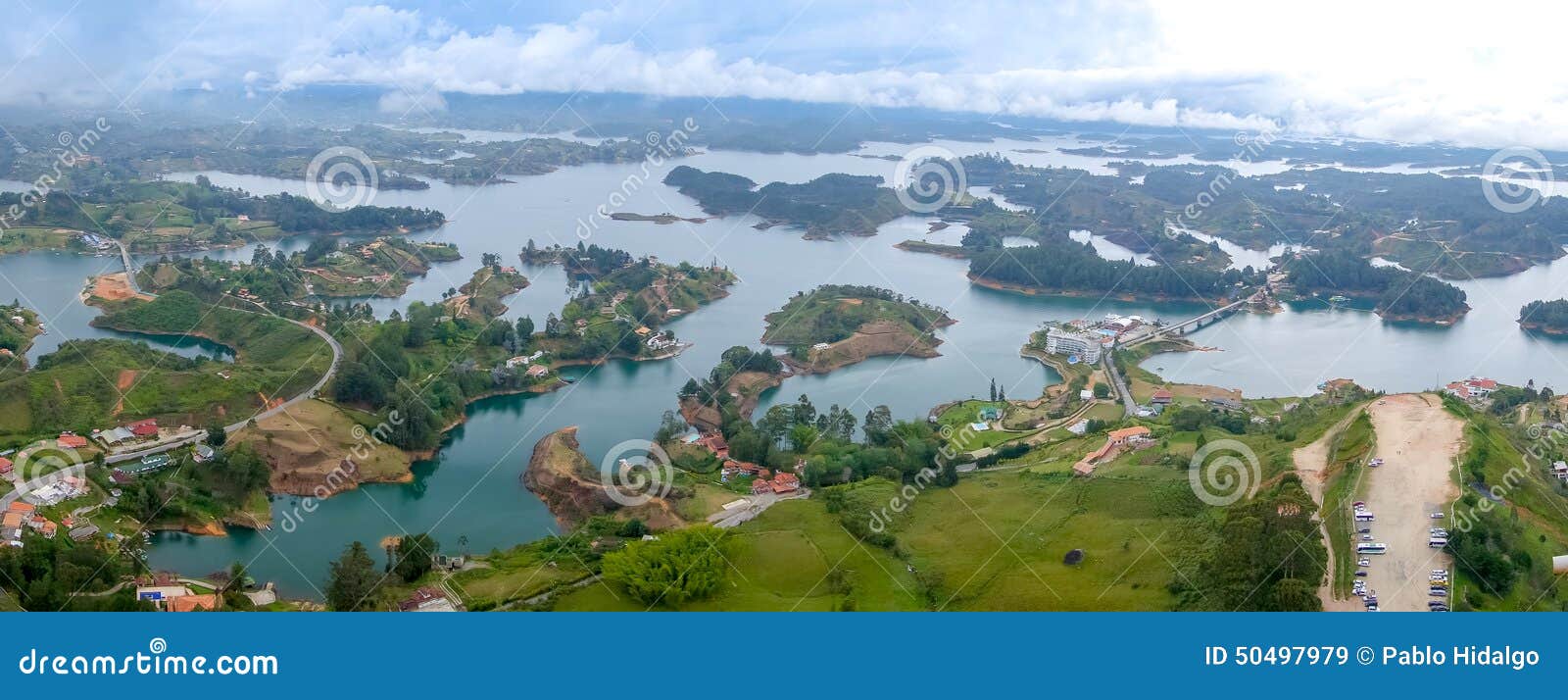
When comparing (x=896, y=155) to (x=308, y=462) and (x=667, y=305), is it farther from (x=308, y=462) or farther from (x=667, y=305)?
(x=308, y=462)

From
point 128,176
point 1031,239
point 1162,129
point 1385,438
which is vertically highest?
point 1162,129

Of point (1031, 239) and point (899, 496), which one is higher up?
point (1031, 239)

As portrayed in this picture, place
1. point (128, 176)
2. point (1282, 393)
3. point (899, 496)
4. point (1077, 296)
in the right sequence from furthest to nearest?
point (128, 176) → point (1077, 296) → point (1282, 393) → point (899, 496)

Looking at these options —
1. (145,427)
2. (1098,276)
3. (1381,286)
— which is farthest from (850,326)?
(1381,286)

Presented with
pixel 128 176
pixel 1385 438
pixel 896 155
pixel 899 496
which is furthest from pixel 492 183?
pixel 1385 438

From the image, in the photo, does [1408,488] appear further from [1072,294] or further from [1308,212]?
[1308,212]

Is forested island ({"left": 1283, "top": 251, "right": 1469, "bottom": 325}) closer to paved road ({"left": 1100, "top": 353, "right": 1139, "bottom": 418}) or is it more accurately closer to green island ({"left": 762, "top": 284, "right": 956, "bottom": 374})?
paved road ({"left": 1100, "top": 353, "right": 1139, "bottom": 418})

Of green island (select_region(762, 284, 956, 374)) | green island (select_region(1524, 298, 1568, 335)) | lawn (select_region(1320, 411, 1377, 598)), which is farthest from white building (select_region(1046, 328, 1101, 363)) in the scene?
green island (select_region(1524, 298, 1568, 335))

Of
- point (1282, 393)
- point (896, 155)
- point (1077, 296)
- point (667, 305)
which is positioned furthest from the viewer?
point (896, 155)
